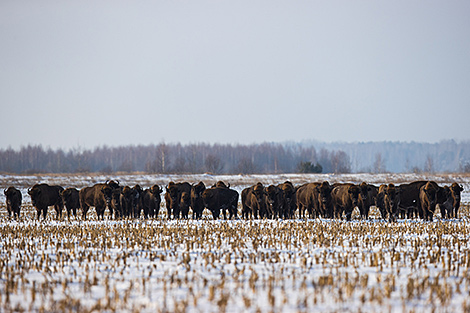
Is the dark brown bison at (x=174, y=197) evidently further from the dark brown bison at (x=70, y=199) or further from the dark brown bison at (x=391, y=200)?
the dark brown bison at (x=391, y=200)

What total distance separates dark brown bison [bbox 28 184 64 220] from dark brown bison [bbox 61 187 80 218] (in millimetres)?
478

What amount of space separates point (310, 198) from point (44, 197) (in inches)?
556

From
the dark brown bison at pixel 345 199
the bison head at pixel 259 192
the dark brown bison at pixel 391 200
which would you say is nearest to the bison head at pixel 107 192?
the bison head at pixel 259 192

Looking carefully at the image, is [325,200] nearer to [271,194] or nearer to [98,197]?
[271,194]

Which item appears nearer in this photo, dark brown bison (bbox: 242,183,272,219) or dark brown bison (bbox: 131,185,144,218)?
dark brown bison (bbox: 242,183,272,219)

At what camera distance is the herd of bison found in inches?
909

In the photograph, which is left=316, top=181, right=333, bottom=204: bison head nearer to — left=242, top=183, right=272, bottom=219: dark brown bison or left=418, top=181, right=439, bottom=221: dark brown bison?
left=242, top=183, right=272, bottom=219: dark brown bison

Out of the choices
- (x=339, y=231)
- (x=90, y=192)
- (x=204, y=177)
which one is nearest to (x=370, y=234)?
(x=339, y=231)

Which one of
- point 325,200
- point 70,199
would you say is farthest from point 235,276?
point 70,199

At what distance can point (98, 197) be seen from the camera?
2580 centimetres

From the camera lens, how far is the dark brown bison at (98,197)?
25.3 meters

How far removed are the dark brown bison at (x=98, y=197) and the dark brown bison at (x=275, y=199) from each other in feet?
26.3

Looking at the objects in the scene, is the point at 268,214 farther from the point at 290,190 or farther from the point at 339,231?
the point at 339,231

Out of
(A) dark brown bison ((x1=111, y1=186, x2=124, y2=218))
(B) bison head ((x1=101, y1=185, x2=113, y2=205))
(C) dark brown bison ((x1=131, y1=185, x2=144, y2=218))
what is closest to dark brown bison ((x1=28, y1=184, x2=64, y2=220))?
(B) bison head ((x1=101, y1=185, x2=113, y2=205))
